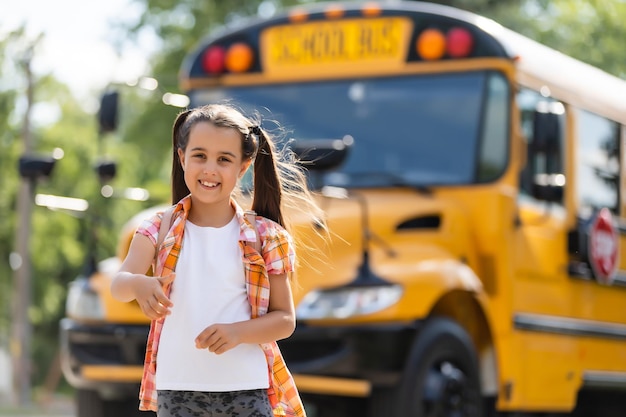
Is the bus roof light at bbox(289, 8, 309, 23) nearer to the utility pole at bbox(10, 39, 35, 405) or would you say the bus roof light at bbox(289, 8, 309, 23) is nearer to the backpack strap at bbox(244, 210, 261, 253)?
the backpack strap at bbox(244, 210, 261, 253)

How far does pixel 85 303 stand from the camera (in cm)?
741

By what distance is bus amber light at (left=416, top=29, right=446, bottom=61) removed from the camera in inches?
295

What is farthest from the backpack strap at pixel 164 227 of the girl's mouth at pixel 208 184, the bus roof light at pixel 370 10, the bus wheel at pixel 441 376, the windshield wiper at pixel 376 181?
the bus roof light at pixel 370 10

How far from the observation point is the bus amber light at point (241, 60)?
8000 mm

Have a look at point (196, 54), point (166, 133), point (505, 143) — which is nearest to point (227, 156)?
point (505, 143)

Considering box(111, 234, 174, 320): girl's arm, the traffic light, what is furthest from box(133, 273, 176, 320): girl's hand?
the traffic light

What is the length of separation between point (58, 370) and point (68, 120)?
8389 mm

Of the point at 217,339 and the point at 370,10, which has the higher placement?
the point at 370,10

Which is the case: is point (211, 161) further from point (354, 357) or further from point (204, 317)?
point (354, 357)

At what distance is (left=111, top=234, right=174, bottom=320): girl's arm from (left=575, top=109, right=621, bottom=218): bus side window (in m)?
4.92

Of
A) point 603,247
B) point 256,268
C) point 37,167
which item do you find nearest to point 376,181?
point 603,247

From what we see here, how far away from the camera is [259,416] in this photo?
11.5 ft

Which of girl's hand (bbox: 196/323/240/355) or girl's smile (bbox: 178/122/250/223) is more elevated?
girl's smile (bbox: 178/122/250/223)

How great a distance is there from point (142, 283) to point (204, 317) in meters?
0.21
